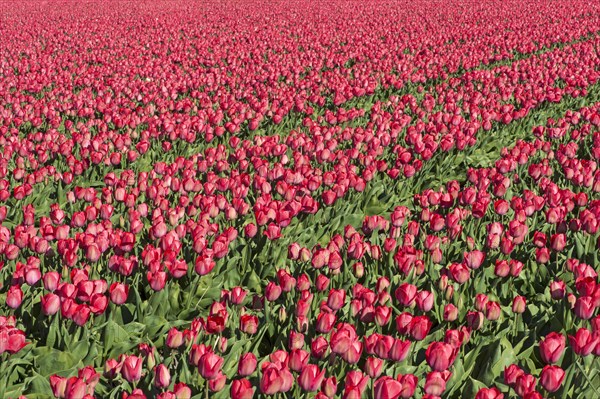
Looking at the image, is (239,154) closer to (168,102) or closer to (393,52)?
(168,102)

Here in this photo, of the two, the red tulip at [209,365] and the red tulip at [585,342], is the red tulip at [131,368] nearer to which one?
the red tulip at [209,365]

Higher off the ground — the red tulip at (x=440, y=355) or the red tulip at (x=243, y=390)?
the red tulip at (x=243, y=390)

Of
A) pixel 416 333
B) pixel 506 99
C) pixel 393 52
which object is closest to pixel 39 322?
pixel 416 333

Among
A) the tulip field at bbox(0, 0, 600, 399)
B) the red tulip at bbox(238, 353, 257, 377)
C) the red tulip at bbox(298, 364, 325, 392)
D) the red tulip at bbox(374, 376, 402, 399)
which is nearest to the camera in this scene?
the red tulip at bbox(374, 376, 402, 399)

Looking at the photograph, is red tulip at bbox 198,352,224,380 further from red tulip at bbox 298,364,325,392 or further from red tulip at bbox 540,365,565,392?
red tulip at bbox 540,365,565,392

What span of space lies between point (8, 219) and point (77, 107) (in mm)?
3620

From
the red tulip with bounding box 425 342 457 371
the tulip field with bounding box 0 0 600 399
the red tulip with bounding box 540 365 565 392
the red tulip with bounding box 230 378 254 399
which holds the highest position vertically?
the red tulip with bounding box 230 378 254 399

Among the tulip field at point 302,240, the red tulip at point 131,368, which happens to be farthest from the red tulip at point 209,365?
the red tulip at point 131,368

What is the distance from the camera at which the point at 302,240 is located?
4312 millimetres

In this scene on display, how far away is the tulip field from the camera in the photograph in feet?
8.40

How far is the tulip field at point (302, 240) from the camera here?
101 inches

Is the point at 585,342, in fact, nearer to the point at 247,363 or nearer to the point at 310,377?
the point at 310,377

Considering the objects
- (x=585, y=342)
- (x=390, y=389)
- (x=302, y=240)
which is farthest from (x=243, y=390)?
(x=302, y=240)

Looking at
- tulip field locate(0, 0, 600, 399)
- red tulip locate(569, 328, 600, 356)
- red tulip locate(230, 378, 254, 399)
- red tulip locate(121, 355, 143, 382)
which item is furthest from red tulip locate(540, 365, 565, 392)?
red tulip locate(121, 355, 143, 382)
